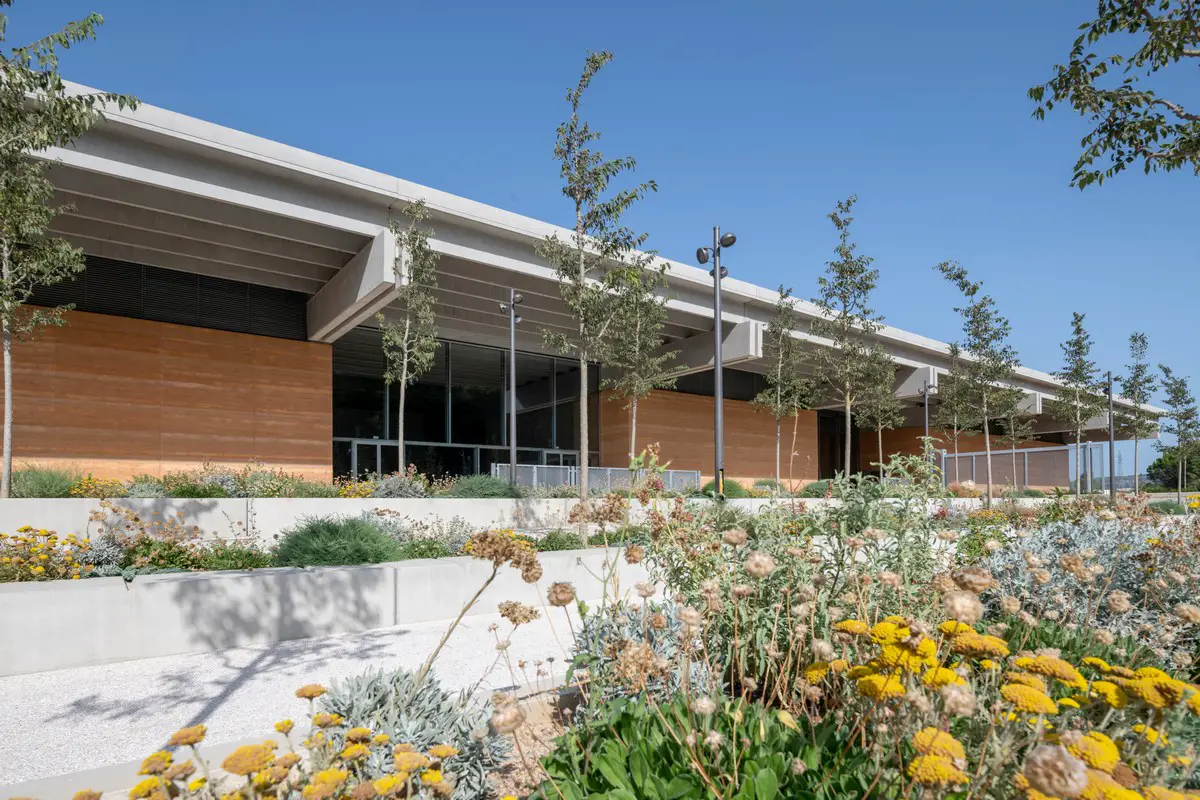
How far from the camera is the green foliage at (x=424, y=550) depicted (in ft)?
29.6

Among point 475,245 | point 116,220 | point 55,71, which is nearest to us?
point 55,71

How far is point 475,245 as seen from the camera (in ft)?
60.7

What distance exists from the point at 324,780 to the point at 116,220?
59.5 feet

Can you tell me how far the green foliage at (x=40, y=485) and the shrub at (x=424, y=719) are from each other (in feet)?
41.1

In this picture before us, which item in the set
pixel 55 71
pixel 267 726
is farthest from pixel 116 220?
pixel 267 726

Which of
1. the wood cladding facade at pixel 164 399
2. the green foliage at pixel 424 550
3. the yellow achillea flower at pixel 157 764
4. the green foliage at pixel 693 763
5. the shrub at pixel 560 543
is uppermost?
the wood cladding facade at pixel 164 399

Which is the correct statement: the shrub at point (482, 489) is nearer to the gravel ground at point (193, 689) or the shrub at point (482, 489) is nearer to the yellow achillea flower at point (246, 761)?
the gravel ground at point (193, 689)

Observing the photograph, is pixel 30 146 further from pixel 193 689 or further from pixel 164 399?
pixel 164 399

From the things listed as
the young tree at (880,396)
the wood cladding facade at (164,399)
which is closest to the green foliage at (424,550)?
the wood cladding facade at (164,399)

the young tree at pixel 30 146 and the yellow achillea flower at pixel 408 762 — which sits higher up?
the young tree at pixel 30 146

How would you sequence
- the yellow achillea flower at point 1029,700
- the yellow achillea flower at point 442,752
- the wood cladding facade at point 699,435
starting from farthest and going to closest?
the wood cladding facade at point 699,435, the yellow achillea flower at point 442,752, the yellow achillea flower at point 1029,700

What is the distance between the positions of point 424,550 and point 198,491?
652 centimetres

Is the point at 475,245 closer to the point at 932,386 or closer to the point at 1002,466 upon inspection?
the point at 932,386

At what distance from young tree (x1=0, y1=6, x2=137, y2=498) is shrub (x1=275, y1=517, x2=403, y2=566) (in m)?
4.61
